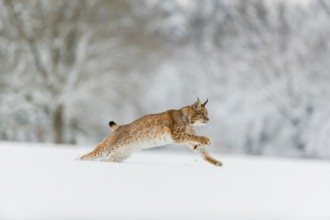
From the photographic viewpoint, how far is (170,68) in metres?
19.9

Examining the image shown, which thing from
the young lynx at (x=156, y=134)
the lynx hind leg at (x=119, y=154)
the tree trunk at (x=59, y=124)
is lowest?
the lynx hind leg at (x=119, y=154)

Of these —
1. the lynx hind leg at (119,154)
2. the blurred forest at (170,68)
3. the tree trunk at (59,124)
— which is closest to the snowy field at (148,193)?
the lynx hind leg at (119,154)

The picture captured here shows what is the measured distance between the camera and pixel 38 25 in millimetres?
19141

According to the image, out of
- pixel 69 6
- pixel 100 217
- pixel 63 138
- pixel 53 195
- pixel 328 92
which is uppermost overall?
pixel 69 6

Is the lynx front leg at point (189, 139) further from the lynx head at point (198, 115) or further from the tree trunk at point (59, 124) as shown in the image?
the tree trunk at point (59, 124)

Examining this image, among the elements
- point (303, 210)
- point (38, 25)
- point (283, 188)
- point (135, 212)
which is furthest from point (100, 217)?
point (38, 25)

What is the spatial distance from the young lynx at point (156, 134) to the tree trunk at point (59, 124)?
12592 millimetres

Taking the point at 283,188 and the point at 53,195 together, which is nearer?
the point at 53,195

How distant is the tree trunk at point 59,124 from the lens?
59.7 feet

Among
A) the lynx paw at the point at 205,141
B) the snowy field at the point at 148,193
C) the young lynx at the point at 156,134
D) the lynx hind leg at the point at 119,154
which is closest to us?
the snowy field at the point at 148,193

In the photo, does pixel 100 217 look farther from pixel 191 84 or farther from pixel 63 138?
pixel 191 84

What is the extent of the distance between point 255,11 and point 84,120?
231 inches

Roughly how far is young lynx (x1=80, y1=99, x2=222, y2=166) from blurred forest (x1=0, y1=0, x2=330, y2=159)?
41.5 ft

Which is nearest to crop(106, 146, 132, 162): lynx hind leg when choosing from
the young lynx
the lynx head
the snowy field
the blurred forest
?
the young lynx
